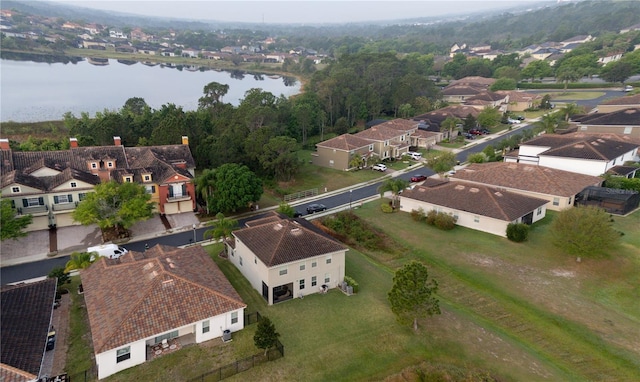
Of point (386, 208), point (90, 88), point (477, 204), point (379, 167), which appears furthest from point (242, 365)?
point (90, 88)

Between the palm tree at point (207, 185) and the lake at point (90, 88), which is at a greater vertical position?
the lake at point (90, 88)

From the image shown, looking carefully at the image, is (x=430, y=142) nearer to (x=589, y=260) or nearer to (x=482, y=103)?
(x=482, y=103)

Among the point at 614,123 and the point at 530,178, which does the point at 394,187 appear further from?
the point at 614,123

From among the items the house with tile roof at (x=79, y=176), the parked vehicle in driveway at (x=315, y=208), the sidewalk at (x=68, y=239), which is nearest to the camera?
the sidewalk at (x=68, y=239)

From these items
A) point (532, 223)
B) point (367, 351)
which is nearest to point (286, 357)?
point (367, 351)

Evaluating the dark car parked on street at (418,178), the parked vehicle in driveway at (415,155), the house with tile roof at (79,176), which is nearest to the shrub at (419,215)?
the dark car parked on street at (418,178)

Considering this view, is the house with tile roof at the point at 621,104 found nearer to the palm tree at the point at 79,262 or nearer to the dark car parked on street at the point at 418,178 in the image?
the dark car parked on street at the point at 418,178
